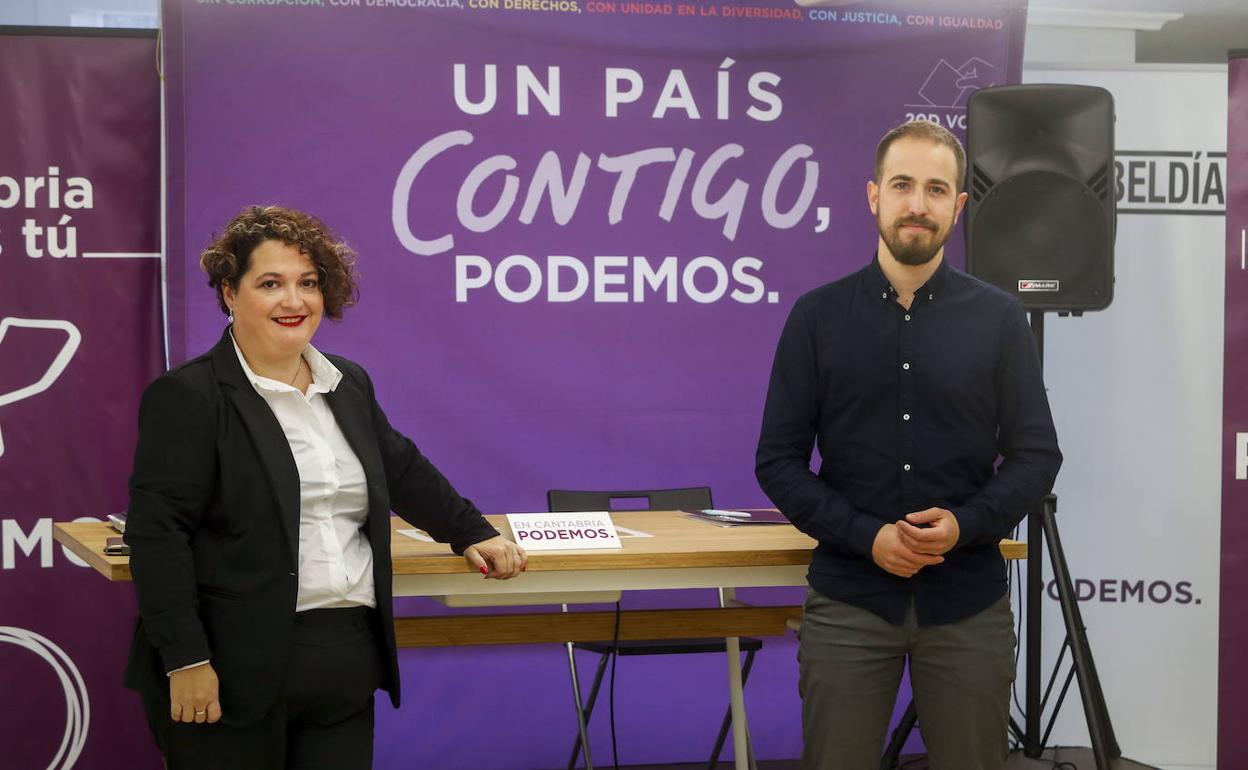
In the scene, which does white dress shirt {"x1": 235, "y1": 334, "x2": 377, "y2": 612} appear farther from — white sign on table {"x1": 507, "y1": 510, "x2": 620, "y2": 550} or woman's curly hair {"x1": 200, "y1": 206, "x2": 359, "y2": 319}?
white sign on table {"x1": 507, "y1": 510, "x2": 620, "y2": 550}

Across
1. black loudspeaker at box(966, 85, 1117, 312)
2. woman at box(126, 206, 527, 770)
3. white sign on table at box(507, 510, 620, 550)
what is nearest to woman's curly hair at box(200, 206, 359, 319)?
woman at box(126, 206, 527, 770)

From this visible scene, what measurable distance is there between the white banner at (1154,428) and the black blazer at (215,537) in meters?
3.00

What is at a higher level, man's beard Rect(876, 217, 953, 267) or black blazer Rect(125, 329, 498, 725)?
man's beard Rect(876, 217, 953, 267)

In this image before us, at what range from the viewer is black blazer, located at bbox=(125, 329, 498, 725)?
1.83m

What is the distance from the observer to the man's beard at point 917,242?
2.22m

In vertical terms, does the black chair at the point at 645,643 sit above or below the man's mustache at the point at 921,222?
below

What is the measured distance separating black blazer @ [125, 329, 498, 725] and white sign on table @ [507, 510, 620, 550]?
2.20 ft

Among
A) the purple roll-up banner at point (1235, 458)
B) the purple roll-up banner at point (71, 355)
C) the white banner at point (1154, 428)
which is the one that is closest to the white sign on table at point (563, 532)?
the purple roll-up banner at point (71, 355)

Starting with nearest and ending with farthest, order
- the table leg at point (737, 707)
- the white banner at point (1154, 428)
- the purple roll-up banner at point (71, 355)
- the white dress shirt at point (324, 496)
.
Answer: the white dress shirt at point (324, 496)
the table leg at point (737, 707)
the purple roll-up banner at point (71, 355)
the white banner at point (1154, 428)

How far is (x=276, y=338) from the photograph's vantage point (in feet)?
6.51

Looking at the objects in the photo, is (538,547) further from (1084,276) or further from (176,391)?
(1084,276)

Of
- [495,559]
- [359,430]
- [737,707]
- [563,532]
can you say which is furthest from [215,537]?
[737,707]

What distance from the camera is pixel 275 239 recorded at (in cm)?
201

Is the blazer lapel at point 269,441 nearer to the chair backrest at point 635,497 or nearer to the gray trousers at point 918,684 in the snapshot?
the gray trousers at point 918,684
